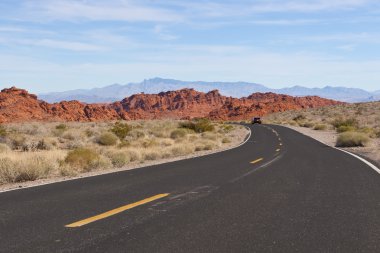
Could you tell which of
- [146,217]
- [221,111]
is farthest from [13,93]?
[146,217]

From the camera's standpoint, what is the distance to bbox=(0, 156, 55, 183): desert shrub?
Answer: 11852 mm

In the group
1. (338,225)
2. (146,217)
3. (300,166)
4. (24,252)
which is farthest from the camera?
(300,166)

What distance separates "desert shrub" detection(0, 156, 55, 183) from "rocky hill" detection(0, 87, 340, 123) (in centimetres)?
6777

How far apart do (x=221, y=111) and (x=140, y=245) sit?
157 meters

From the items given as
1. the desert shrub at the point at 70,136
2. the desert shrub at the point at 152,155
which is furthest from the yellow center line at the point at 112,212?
the desert shrub at the point at 70,136

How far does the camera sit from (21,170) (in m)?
12.2

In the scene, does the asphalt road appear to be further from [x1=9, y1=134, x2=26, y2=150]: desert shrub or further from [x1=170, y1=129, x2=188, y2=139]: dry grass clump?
[x1=170, y1=129, x2=188, y2=139]: dry grass clump

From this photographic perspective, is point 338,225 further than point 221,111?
No

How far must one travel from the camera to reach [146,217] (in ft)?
21.9

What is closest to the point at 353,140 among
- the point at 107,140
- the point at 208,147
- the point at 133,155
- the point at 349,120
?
the point at 208,147

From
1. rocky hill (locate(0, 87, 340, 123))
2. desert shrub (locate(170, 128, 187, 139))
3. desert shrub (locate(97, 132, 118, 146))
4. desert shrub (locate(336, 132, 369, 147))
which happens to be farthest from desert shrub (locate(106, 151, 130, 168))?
rocky hill (locate(0, 87, 340, 123))

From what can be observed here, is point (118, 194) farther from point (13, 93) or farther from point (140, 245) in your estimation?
point (13, 93)

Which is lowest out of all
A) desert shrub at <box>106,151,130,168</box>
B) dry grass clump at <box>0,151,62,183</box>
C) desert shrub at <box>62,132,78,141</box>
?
desert shrub at <box>62,132,78,141</box>

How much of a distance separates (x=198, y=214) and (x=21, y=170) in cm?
702
